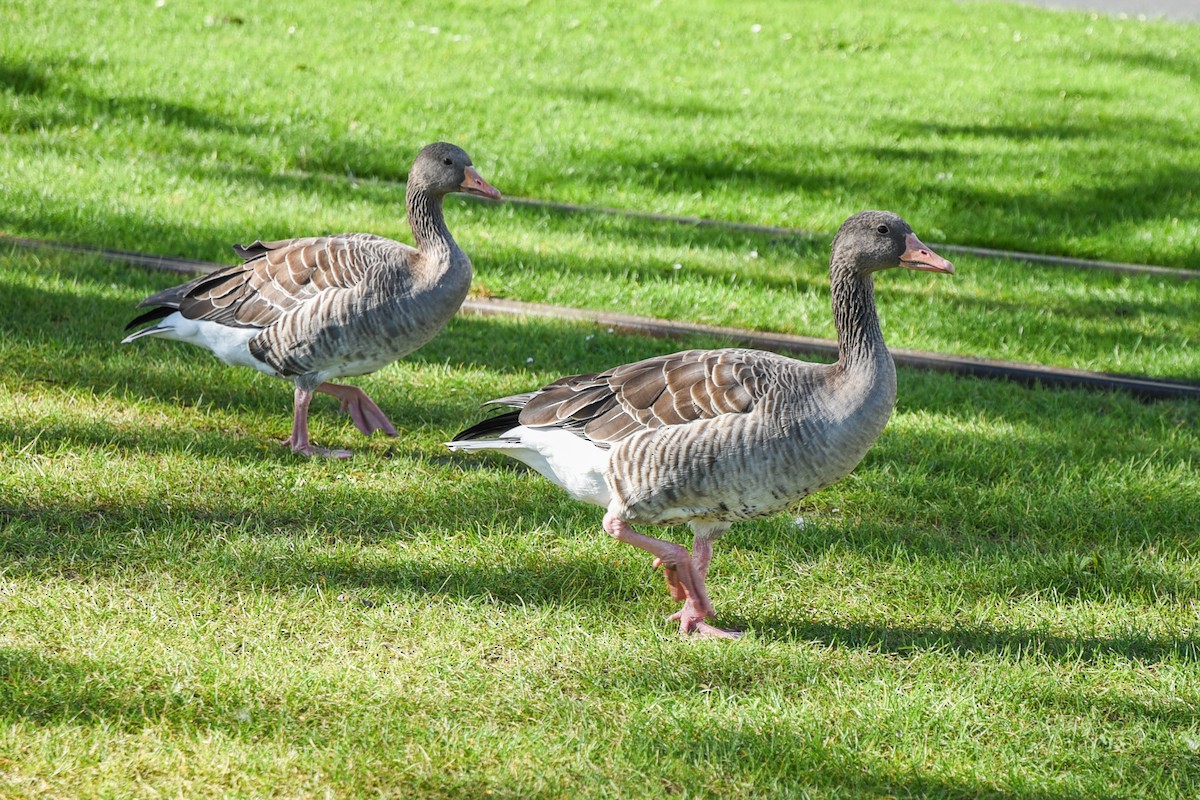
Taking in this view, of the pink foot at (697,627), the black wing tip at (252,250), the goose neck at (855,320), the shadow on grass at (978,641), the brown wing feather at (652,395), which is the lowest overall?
the pink foot at (697,627)

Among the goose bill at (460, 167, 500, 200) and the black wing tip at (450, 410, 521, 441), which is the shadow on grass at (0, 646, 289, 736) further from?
the goose bill at (460, 167, 500, 200)

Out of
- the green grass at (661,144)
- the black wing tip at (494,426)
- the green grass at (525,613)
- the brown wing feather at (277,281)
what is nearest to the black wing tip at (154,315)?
the brown wing feather at (277,281)

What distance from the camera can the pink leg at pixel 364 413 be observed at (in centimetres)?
604

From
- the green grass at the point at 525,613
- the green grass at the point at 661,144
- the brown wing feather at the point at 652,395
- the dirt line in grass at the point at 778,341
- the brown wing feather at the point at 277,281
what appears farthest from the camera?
the green grass at the point at 661,144

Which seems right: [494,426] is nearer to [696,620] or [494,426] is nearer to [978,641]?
[696,620]

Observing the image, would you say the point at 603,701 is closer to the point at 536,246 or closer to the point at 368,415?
the point at 368,415

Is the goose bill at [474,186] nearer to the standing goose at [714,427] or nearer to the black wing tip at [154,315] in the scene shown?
the black wing tip at [154,315]

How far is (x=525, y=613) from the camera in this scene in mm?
4492

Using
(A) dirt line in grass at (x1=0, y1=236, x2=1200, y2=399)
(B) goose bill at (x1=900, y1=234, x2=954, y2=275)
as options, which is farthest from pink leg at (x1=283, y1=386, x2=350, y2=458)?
(B) goose bill at (x1=900, y1=234, x2=954, y2=275)

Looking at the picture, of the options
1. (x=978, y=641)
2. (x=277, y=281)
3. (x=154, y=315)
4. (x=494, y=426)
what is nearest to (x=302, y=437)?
(x=277, y=281)

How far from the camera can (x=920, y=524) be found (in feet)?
17.8

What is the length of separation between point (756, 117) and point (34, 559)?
9.98m

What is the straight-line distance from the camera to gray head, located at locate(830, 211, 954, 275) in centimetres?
449

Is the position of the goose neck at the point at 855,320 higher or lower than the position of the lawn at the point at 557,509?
higher
